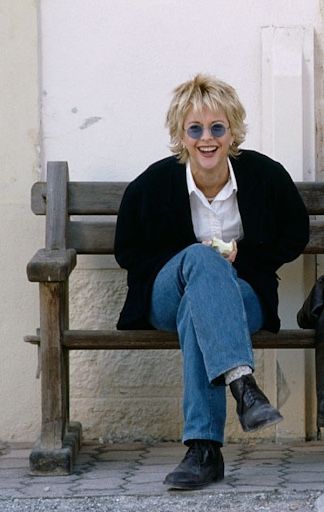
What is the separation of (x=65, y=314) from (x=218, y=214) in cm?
71

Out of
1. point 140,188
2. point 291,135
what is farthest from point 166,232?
point 291,135

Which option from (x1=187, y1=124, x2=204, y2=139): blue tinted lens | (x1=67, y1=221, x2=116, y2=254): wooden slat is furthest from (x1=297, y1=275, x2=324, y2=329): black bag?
(x1=67, y1=221, x2=116, y2=254): wooden slat

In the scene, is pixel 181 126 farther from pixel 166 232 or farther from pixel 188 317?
pixel 188 317

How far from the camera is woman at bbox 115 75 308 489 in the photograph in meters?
4.28

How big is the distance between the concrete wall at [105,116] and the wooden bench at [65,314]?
0.78ft

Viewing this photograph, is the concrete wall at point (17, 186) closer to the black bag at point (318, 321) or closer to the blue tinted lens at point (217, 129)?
the blue tinted lens at point (217, 129)

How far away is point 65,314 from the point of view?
16.0ft

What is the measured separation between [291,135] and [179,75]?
53cm

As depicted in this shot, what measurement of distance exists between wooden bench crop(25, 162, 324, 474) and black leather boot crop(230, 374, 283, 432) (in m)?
0.48

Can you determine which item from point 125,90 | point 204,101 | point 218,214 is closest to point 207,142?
point 204,101

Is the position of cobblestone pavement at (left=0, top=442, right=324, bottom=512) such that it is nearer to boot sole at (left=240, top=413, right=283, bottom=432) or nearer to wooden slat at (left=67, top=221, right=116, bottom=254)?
boot sole at (left=240, top=413, right=283, bottom=432)

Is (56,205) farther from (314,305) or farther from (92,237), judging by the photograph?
(314,305)

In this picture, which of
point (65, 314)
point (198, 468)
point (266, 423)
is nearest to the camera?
point (266, 423)

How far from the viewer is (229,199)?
4.72 metres
